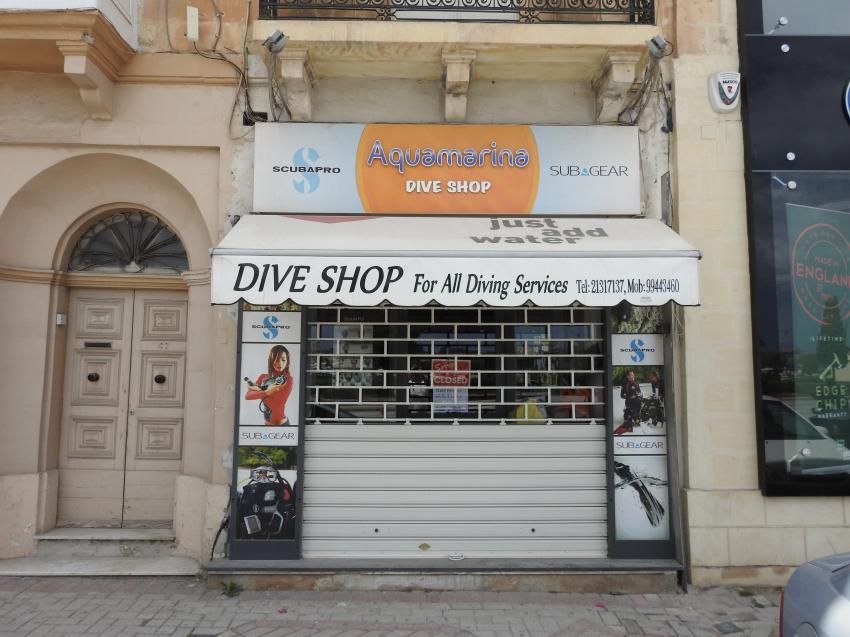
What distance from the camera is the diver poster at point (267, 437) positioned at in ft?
17.9

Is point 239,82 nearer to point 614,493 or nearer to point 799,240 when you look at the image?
point 614,493

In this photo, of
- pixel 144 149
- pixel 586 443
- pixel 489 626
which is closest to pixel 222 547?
pixel 489 626

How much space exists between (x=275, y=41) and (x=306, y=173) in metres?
1.22

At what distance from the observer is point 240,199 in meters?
5.90

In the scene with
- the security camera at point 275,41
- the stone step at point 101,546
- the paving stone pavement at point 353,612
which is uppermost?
the security camera at point 275,41

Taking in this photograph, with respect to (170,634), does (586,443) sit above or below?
above

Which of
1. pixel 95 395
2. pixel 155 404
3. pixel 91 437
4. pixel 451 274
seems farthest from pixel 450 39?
pixel 91 437

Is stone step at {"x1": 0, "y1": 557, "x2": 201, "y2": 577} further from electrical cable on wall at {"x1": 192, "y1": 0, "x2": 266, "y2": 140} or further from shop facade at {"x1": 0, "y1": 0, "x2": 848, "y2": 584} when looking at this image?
electrical cable on wall at {"x1": 192, "y1": 0, "x2": 266, "y2": 140}

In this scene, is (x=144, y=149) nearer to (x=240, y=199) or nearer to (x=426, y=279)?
(x=240, y=199)

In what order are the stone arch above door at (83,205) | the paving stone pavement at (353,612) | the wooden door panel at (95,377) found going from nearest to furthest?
the paving stone pavement at (353,612) < the stone arch above door at (83,205) < the wooden door panel at (95,377)

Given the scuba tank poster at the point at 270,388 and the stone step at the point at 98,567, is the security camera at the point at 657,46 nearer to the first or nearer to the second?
the scuba tank poster at the point at 270,388

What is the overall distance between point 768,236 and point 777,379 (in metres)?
1.40

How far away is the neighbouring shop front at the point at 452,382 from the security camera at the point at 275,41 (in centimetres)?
75

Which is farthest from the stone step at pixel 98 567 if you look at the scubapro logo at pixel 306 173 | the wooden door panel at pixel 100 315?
the scubapro logo at pixel 306 173
